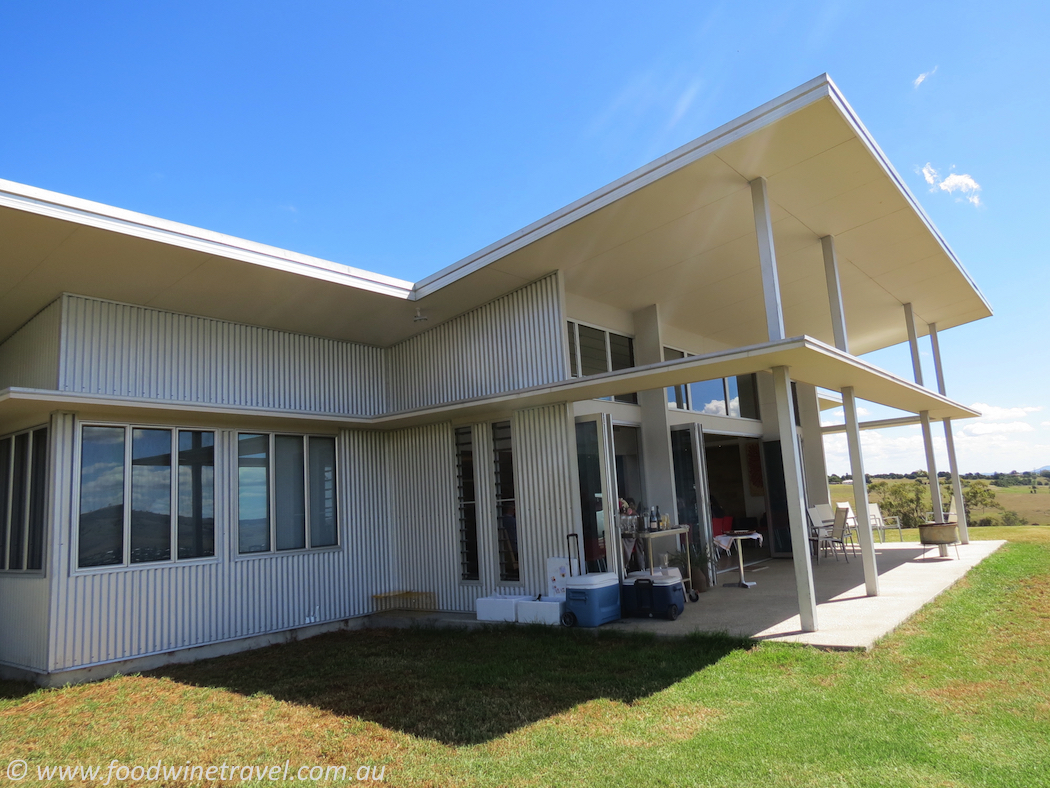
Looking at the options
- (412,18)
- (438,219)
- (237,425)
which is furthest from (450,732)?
(438,219)

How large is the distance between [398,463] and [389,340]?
1.96 metres

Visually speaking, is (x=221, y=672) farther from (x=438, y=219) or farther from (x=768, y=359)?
(x=438, y=219)

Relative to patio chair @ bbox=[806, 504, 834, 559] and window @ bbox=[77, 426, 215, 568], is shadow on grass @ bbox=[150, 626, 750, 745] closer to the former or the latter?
window @ bbox=[77, 426, 215, 568]

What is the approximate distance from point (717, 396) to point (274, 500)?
8180mm

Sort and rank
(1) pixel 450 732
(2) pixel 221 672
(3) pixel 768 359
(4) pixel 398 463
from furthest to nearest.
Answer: (4) pixel 398 463 < (2) pixel 221 672 < (3) pixel 768 359 < (1) pixel 450 732

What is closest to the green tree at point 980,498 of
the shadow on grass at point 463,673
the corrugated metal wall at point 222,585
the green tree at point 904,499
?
the green tree at point 904,499

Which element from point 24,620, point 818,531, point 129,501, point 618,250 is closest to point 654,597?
point 618,250

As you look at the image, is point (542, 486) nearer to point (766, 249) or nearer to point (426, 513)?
point (426, 513)

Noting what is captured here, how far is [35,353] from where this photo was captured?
314 inches

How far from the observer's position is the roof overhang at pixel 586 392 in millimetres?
6352

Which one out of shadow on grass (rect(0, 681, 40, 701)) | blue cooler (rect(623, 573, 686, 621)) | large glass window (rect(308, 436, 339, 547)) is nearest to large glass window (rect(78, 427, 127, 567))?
shadow on grass (rect(0, 681, 40, 701))

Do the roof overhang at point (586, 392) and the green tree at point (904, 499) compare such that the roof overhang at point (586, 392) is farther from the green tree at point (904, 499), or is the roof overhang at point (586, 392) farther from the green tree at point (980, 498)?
the green tree at point (980, 498)

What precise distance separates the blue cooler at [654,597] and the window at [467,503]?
2442 mm

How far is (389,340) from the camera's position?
10.5 m
